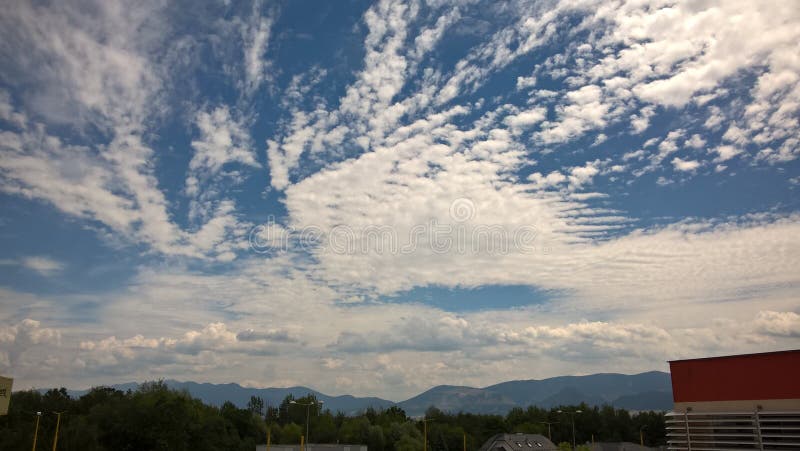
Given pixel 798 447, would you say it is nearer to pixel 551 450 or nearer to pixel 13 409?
pixel 551 450

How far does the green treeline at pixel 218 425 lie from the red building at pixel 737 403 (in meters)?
49.2

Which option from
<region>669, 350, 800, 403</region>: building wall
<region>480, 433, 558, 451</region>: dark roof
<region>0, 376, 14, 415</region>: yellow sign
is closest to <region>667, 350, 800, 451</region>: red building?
<region>669, 350, 800, 403</region>: building wall

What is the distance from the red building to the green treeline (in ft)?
161

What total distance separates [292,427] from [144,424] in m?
56.3

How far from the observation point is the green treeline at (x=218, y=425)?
91.6 metres

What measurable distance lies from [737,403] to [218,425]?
104 m

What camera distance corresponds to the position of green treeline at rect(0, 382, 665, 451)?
301 feet

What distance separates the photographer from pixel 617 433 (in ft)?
506

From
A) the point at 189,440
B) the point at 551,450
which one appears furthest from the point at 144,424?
the point at 551,450

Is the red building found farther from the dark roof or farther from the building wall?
the dark roof

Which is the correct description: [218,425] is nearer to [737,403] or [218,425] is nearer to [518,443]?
[518,443]

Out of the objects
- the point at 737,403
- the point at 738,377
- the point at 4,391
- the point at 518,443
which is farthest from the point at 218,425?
the point at 738,377

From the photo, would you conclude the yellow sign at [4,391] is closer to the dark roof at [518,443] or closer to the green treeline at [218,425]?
the green treeline at [218,425]

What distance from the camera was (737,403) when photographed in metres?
37.7
